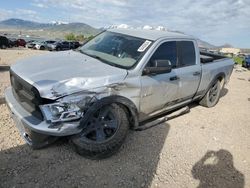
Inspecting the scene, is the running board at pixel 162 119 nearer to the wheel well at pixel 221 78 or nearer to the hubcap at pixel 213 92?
the hubcap at pixel 213 92

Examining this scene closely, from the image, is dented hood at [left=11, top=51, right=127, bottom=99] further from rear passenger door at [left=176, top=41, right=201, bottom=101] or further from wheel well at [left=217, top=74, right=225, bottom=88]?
wheel well at [left=217, top=74, right=225, bottom=88]

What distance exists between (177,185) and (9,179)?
7.29 feet

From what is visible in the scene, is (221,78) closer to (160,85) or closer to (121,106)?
(160,85)

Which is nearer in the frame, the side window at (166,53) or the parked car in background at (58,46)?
the side window at (166,53)

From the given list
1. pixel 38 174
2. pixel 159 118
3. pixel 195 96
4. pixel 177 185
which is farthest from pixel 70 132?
pixel 195 96

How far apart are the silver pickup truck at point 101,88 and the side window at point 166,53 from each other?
0.02 meters

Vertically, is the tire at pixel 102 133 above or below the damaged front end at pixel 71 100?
below

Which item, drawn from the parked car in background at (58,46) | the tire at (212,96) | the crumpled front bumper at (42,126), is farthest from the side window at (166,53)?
the parked car in background at (58,46)

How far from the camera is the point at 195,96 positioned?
635 cm

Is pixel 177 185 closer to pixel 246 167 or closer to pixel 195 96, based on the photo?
pixel 246 167

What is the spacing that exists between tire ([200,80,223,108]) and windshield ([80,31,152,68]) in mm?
2951

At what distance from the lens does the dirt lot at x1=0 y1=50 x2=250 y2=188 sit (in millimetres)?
3602

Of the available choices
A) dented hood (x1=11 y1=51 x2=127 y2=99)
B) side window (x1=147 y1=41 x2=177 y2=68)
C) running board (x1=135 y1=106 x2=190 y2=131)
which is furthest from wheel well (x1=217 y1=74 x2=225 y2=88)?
dented hood (x1=11 y1=51 x2=127 y2=99)

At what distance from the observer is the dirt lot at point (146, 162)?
3.60m
